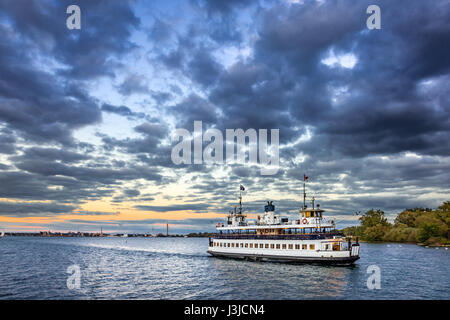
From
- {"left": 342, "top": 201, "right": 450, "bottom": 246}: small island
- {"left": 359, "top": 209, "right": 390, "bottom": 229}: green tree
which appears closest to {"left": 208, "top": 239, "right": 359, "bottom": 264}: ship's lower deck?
{"left": 342, "top": 201, "right": 450, "bottom": 246}: small island

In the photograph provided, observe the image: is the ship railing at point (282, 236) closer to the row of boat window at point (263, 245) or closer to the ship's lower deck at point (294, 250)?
the ship's lower deck at point (294, 250)

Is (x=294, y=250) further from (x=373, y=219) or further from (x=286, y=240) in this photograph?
(x=373, y=219)

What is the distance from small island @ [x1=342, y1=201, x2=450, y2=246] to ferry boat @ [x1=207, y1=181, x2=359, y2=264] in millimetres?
89778

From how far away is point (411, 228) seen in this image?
156 m

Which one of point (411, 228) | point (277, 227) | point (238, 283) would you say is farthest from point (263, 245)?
point (411, 228)

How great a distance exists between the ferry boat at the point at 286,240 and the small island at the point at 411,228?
295ft

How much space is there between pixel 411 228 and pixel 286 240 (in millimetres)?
123444

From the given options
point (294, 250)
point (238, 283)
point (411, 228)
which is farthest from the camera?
point (411, 228)

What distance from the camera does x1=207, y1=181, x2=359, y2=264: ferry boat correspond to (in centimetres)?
6097

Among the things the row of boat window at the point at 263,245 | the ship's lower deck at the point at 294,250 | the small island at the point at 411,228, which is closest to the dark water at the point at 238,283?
the ship's lower deck at the point at 294,250

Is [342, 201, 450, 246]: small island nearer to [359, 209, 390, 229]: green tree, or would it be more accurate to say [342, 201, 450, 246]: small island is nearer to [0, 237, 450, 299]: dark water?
[359, 209, 390, 229]: green tree

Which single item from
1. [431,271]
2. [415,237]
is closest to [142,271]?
[431,271]

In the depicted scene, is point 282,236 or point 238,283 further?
point 282,236
